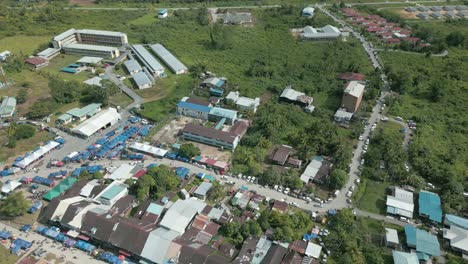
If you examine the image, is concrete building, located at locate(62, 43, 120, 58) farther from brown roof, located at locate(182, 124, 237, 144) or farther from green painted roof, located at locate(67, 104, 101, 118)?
brown roof, located at locate(182, 124, 237, 144)

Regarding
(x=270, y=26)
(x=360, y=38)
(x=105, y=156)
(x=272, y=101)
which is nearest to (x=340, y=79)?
(x=272, y=101)

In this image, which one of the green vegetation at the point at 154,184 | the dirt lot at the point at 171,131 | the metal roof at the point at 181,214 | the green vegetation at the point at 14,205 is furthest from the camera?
the dirt lot at the point at 171,131

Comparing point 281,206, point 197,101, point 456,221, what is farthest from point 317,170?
point 197,101

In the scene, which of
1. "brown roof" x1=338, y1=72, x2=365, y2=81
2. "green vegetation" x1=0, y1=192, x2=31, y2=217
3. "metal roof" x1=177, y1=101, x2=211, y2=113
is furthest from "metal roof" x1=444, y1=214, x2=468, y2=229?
"green vegetation" x1=0, y1=192, x2=31, y2=217

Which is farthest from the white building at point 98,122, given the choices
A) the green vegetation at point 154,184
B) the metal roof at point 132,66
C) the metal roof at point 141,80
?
the green vegetation at point 154,184

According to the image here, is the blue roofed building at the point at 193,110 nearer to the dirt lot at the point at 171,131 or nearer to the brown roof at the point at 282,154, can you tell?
the dirt lot at the point at 171,131

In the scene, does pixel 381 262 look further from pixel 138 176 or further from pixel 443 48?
pixel 443 48
